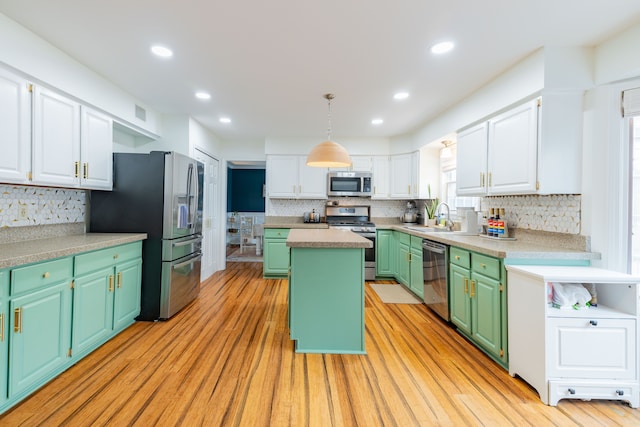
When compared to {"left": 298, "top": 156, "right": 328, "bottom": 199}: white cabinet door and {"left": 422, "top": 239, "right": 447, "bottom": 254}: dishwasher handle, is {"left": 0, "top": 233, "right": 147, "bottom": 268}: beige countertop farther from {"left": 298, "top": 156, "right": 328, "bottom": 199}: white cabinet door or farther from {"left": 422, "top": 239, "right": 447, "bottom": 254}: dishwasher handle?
{"left": 422, "top": 239, "right": 447, "bottom": 254}: dishwasher handle

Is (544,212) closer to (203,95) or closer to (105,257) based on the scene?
(203,95)

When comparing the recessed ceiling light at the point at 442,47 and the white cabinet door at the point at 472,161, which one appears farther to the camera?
the white cabinet door at the point at 472,161

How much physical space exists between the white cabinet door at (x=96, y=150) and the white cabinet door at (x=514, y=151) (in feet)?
12.5

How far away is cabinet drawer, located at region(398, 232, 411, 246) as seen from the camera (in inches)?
163

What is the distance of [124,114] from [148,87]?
419 mm

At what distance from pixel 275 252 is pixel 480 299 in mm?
3229

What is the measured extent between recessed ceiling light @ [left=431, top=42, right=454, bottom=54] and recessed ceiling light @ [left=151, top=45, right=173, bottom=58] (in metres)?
2.12

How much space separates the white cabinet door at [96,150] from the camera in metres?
2.67

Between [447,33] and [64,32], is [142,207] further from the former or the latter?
[447,33]

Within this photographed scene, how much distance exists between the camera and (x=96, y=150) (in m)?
2.81

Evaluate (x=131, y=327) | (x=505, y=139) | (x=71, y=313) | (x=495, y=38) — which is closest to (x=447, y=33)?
(x=495, y=38)

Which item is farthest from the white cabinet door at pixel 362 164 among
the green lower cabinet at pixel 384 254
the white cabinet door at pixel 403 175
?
the green lower cabinet at pixel 384 254

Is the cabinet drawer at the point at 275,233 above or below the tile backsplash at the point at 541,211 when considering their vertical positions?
below

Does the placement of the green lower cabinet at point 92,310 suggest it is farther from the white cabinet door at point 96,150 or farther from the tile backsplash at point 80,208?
the white cabinet door at point 96,150
